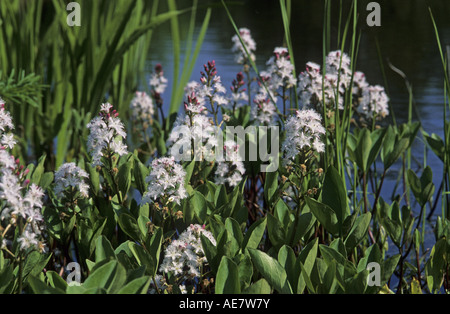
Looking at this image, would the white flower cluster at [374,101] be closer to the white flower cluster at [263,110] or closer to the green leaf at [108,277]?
the white flower cluster at [263,110]

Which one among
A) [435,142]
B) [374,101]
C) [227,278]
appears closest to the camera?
[227,278]

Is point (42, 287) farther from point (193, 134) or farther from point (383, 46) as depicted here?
point (383, 46)

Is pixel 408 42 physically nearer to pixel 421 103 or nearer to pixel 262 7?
pixel 421 103

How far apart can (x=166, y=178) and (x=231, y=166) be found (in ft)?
1.74

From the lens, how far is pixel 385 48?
5.15 m

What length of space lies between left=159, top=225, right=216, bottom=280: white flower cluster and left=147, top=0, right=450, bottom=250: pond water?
52.0 inches

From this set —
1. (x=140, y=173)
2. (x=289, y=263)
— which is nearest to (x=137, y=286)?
(x=289, y=263)

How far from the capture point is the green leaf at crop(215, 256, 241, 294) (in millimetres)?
1380

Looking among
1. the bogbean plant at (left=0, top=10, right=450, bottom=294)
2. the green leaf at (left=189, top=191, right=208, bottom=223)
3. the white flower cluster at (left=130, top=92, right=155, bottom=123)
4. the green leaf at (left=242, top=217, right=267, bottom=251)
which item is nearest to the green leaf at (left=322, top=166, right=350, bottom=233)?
the bogbean plant at (left=0, top=10, right=450, bottom=294)

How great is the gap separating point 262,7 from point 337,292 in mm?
7461

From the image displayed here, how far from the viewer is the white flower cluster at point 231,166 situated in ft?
6.82

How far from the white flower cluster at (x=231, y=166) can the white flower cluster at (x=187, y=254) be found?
1.55 ft

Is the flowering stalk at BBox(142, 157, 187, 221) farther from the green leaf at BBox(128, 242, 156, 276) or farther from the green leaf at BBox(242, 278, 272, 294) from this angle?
the green leaf at BBox(242, 278, 272, 294)
